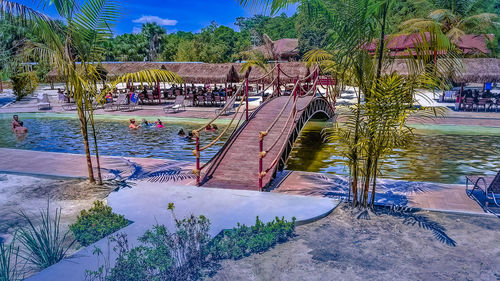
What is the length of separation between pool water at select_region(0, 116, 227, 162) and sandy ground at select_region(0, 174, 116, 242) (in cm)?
460

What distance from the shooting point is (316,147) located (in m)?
15.1

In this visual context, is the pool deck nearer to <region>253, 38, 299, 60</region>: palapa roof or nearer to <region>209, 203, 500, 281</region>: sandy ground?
<region>209, 203, 500, 281</region>: sandy ground

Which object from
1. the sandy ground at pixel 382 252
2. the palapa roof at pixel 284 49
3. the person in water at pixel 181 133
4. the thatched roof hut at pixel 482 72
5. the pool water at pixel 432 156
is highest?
the palapa roof at pixel 284 49

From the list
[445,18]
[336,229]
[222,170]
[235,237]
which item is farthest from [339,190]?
[445,18]

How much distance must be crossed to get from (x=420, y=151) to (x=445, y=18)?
24.5m

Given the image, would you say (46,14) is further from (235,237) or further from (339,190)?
(339,190)

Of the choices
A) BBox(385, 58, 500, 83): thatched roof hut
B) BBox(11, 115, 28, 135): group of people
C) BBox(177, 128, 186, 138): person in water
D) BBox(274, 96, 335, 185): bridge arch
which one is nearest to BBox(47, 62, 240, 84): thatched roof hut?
BBox(11, 115, 28, 135): group of people

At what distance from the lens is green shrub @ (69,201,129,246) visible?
19.7 feet

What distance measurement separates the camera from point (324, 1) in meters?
6.80

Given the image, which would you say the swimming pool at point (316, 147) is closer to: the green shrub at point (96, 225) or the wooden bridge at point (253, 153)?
the wooden bridge at point (253, 153)

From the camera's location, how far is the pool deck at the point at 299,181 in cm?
777

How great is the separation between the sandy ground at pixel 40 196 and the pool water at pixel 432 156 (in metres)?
5.72

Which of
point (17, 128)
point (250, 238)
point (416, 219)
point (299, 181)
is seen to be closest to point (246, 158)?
point (299, 181)

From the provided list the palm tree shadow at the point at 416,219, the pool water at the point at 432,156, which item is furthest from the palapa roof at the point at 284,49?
the palm tree shadow at the point at 416,219
